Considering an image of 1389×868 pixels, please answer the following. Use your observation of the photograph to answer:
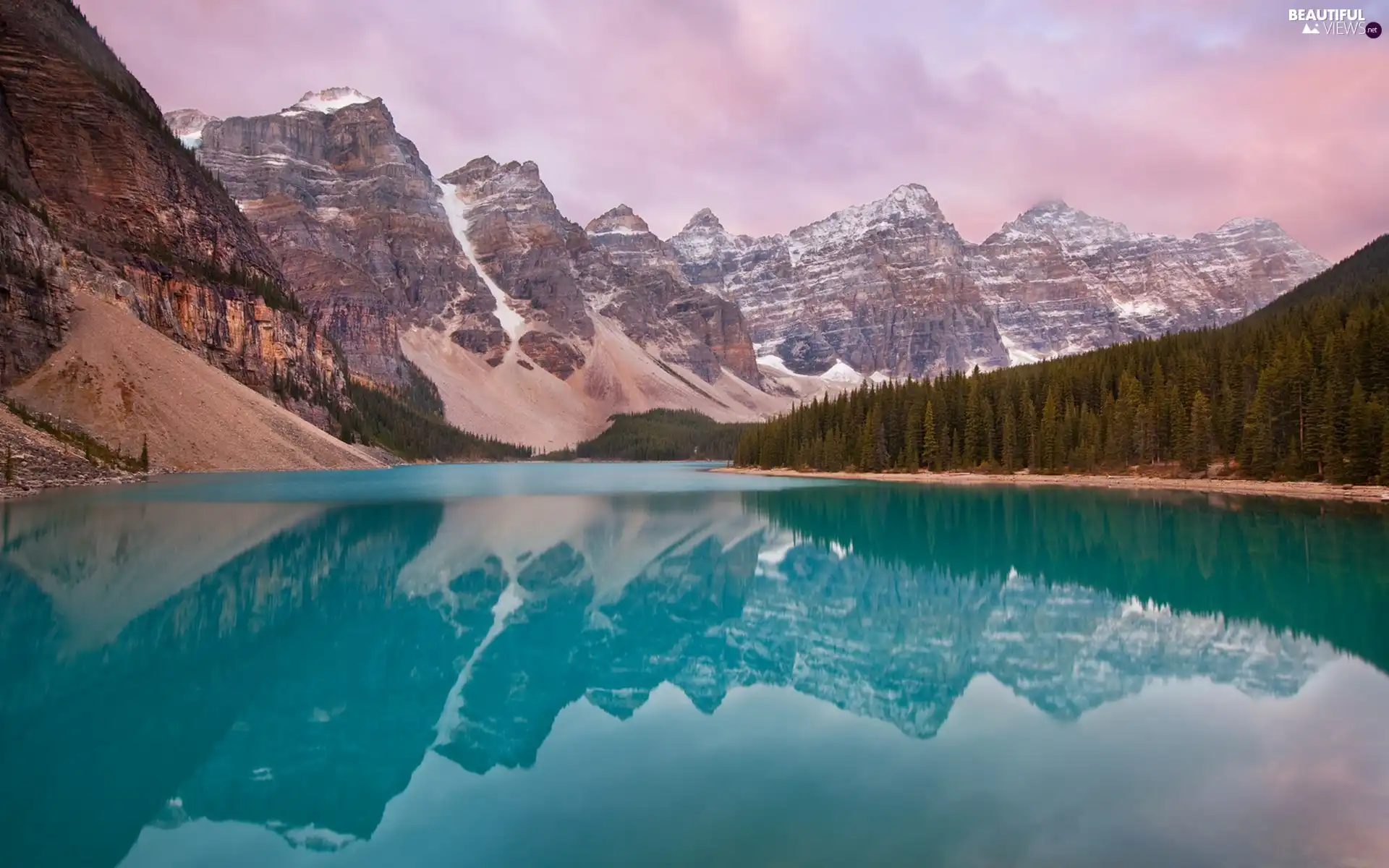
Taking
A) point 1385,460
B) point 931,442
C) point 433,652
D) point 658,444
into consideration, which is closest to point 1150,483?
point 1385,460

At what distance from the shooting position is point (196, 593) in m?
17.5

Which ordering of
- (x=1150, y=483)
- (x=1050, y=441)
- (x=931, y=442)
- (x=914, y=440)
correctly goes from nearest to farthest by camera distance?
(x=1150, y=483)
(x=1050, y=441)
(x=931, y=442)
(x=914, y=440)

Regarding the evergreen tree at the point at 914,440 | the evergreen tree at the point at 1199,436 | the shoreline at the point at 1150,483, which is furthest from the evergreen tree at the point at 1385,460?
the evergreen tree at the point at 914,440

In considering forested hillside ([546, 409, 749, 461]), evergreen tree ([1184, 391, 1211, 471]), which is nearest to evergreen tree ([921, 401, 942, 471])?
evergreen tree ([1184, 391, 1211, 471])

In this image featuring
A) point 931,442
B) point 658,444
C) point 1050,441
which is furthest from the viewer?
point 658,444

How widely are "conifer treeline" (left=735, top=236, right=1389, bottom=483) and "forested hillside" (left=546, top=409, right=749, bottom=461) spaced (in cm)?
8364

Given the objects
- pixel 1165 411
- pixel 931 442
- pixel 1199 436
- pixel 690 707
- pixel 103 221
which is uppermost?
pixel 103 221

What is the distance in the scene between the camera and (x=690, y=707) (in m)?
10.8

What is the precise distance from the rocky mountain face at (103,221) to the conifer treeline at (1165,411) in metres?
65.1

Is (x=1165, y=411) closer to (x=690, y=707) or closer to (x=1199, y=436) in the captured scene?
(x=1199, y=436)

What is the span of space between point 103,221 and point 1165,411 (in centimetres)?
9815

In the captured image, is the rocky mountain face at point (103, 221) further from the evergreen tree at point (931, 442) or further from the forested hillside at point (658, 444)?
the forested hillside at point (658, 444)

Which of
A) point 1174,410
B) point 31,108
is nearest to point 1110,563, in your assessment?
point 1174,410

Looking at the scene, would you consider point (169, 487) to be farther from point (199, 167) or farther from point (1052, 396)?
point (199, 167)
